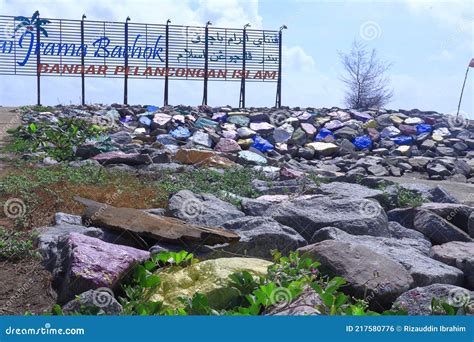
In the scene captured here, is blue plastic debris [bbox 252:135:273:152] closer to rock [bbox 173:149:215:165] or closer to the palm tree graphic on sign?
rock [bbox 173:149:215:165]

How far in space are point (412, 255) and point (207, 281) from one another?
2194 mm

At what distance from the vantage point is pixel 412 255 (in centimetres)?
615

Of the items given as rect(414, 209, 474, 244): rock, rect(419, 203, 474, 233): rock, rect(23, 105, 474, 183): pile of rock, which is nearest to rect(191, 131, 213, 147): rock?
rect(23, 105, 474, 183): pile of rock

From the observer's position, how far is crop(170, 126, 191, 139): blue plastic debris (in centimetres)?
1758

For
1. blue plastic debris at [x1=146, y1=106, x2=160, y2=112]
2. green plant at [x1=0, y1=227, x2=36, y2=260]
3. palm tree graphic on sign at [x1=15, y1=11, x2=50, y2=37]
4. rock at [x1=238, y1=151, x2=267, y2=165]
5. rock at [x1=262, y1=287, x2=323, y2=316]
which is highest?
palm tree graphic on sign at [x1=15, y1=11, x2=50, y2=37]

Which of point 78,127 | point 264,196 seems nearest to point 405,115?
point 78,127

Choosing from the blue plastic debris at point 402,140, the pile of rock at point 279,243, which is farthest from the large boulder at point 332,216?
the blue plastic debris at point 402,140

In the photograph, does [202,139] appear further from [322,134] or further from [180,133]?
[322,134]

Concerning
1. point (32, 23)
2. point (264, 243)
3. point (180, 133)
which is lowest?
point (264, 243)

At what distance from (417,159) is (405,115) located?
6857 millimetres

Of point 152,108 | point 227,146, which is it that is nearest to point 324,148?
point 227,146

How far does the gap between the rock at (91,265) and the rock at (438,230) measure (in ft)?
12.2

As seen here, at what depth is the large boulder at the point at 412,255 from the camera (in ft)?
18.6

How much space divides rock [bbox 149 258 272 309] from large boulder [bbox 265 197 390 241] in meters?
1.61
